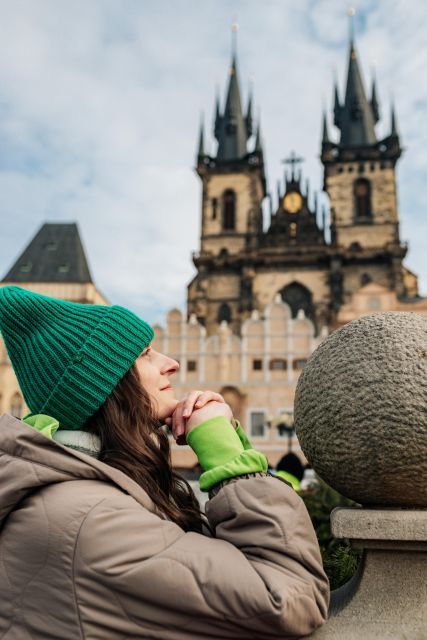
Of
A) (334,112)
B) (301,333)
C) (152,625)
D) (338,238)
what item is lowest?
(152,625)

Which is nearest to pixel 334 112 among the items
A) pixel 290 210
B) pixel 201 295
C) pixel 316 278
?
pixel 290 210

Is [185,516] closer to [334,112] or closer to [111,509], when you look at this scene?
[111,509]

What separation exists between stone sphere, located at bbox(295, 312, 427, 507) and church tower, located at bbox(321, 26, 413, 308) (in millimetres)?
33359

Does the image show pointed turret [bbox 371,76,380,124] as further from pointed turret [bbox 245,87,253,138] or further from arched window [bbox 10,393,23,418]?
arched window [bbox 10,393,23,418]

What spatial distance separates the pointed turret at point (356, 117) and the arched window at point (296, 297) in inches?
441

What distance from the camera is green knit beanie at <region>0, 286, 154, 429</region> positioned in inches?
53.1

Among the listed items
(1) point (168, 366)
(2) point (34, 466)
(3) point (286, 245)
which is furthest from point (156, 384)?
(3) point (286, 245)

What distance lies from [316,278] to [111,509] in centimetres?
3599

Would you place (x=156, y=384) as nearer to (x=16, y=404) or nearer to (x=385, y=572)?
(x=385, y=572)

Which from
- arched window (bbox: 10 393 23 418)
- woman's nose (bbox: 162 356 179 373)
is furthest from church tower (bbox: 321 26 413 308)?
woman's nose (bbox: 162 356 179 373)

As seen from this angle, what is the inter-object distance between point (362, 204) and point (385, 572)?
38.4 meters

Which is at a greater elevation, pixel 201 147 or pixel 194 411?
pixel 201 147

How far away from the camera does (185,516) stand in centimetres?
Answer: 139

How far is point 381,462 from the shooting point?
1.79 metres
